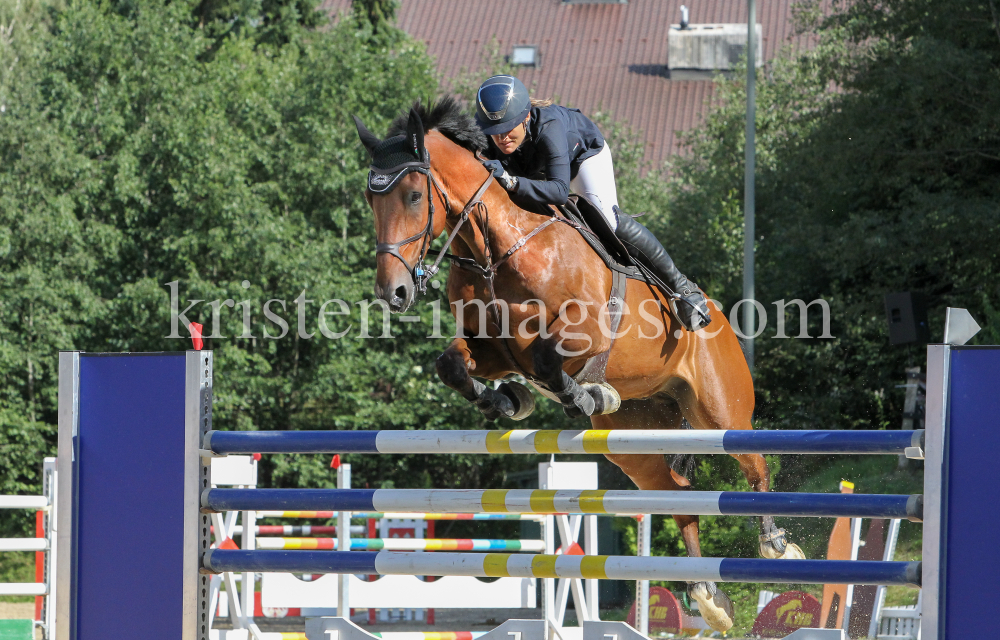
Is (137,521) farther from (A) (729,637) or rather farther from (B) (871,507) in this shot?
(A) (729,637)

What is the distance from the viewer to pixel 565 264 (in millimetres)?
3795

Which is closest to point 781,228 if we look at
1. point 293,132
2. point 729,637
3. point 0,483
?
point 293,132

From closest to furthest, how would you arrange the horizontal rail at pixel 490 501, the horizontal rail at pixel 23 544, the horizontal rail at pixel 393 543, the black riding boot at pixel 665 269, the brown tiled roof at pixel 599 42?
the horizontal rail at pixel 490 501
the black riding boot at pixel 665 269
the horizontal rail at pixel 23 544
the horizontal rail at pixel 393 543
the brown tiled roof at pixel 599 42

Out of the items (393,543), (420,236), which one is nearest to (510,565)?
(420,236)

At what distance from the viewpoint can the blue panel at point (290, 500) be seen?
2973 mm

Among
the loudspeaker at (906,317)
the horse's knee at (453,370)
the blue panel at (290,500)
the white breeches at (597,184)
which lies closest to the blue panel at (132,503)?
the blue panel at (290,500)

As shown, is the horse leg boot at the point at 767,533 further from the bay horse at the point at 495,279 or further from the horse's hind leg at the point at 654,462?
the bay horse at the point at 495,279

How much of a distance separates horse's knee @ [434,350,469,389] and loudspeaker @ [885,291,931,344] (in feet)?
27.4

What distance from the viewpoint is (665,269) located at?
4250mm

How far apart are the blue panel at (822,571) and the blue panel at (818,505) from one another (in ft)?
0.40

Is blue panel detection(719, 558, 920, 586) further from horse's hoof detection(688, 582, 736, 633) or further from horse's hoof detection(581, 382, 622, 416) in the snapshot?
horse's hoof detection(688, 582, 736, 633)

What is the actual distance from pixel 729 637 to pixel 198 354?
578 centimetres

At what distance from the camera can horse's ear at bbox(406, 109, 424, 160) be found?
3393 mm

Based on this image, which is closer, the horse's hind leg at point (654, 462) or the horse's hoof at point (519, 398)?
the horse's hoof at point (519, 398)
